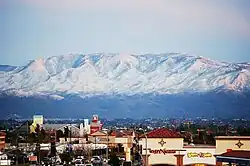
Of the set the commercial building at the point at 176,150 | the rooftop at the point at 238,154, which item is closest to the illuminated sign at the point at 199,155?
the commercial building at the point at 176,150

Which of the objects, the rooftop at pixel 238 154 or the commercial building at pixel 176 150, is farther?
the commercial building at pixel 176 150

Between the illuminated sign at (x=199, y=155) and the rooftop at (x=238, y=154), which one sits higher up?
the rooftop at (x=238, y=154)

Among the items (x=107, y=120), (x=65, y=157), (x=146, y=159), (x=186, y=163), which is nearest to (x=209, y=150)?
(x=186, y=163)

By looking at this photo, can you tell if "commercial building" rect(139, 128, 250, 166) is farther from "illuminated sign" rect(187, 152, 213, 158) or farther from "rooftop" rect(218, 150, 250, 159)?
"rooftop" rect(218, 150, 250, 159)

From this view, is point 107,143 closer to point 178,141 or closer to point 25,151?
point 25,151

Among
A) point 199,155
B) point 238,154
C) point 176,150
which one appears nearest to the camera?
point 238,154

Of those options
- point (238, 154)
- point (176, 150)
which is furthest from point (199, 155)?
point (238, 154)

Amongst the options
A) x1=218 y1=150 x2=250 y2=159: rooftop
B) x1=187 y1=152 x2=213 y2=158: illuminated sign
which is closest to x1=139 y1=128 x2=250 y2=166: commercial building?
x1=187 y1=152 x2=213 y2=158: illuminated sign

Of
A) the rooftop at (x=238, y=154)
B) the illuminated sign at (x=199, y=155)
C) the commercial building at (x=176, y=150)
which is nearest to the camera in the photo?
the rooftop at (x=238, y=154)

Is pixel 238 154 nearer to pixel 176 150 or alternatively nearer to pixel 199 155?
pixel 199 155

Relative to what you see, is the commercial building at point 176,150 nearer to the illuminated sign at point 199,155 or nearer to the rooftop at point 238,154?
the illuminated sign at point 199,155

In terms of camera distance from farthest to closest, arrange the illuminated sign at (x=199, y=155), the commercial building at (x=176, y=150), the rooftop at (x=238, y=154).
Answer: the illuminated sign at (x=199, y=155) → the commercial building at (x=176, y=150) → the rooftop at (x=238, y=154)

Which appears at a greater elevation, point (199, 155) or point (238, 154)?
point (238, 154)

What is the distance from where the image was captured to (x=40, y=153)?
4003 cm
